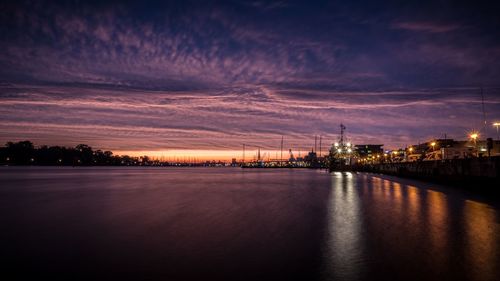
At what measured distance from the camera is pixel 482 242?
35.4 ft

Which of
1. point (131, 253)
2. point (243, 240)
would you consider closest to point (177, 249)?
point (131, 253)

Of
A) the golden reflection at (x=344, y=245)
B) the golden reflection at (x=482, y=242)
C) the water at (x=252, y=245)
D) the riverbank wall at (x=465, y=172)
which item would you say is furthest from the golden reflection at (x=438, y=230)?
the riverbank wall at (x=465, y=172)

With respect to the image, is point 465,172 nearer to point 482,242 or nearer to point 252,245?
point 482,242

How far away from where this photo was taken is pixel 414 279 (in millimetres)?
7355

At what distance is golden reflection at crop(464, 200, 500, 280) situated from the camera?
26.2ft

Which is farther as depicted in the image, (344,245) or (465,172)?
(465,172)

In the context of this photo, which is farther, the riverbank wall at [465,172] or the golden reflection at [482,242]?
the riverbank wall at [465,172]

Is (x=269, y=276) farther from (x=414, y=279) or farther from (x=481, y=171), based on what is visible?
(x=481, y=171)

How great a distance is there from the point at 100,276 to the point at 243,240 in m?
5.00

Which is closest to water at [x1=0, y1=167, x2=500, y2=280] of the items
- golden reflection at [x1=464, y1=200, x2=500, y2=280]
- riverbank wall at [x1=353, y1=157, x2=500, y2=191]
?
golden reflection at [x1=464, y1=200, x2=500, y2=280]

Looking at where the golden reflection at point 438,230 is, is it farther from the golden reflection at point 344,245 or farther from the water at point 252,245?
the golden reflection at point 344,245

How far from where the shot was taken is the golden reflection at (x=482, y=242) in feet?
26.2

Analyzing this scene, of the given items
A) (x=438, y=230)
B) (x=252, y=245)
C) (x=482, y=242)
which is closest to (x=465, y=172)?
(x=438, y=230)

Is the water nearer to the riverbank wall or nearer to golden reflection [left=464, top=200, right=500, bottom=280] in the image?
golden reflection [left=464, top=200, right=500, bottom=280]
